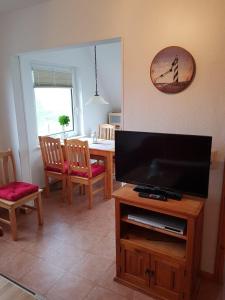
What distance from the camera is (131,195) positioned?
1.90 meters

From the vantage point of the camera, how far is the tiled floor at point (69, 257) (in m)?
1.99

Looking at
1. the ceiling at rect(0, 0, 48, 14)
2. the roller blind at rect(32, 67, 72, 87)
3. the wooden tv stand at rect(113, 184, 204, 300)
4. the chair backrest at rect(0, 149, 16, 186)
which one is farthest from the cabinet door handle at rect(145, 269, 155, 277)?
the roller blind at rect(32, 67, 72, 87)

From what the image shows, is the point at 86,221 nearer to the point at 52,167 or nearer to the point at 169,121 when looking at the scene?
the point at 52,167

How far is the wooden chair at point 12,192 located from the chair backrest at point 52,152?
545 millimetres

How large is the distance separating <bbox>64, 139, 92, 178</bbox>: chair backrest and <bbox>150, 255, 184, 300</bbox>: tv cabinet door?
1.76 m

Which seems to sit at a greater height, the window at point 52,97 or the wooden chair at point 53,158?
the window at point 52,97

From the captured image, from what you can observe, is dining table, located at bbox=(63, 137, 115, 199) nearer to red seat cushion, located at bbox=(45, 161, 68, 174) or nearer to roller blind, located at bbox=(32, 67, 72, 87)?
red seat cushion, located at bbox=(45, 161, 68, 174)

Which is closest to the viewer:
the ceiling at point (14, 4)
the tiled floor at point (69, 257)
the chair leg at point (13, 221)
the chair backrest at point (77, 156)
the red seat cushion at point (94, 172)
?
the tiled floor at point (69, 257)

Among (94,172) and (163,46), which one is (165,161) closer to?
(163,46)

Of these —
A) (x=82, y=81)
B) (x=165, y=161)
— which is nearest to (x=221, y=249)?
(x=165, y=161)

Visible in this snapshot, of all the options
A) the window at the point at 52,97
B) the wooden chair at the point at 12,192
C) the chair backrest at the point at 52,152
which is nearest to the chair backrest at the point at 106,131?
the window at the point at 52,97

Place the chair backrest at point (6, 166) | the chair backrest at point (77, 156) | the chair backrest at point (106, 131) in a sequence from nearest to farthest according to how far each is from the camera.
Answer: the chair backrest at point (6, 166), the chair backrest at point (77, 156), the chair backrest at point (106, 131)

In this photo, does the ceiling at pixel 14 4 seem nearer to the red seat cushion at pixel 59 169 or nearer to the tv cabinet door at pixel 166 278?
the red seat cushion at pixel 59 169

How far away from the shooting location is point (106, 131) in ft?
15.5
